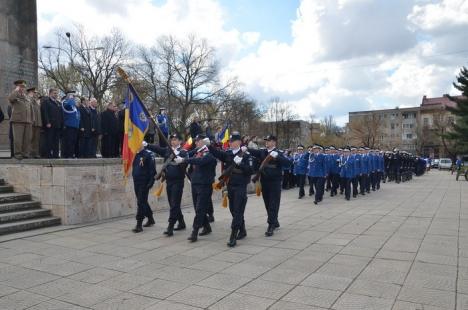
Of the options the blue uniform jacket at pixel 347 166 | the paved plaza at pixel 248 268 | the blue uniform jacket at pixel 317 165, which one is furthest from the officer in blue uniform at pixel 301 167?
the paved plaza at pixel 248 268

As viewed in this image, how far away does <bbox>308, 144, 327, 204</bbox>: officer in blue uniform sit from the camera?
13.8 metres

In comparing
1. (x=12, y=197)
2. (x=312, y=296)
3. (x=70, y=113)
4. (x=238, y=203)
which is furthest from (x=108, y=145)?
(x=312, y=296)

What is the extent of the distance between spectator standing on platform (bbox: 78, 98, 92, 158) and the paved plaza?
3.11 metres

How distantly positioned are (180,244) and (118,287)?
238 centimetres

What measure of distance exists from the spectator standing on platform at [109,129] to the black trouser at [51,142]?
149cm

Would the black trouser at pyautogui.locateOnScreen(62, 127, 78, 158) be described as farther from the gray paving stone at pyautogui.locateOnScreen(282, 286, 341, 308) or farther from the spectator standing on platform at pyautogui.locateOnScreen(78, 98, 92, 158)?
the gray paving stone at pyautogui.locateOnScreen(282, 286, 341, 308)

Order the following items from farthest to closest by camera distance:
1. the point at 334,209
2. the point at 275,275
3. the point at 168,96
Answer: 1. the point at 168,96
2. the point at 334,209
3. the point at 275,275

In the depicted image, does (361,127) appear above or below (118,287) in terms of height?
above

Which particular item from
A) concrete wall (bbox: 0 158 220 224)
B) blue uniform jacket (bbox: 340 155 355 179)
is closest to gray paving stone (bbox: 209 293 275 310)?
concrete wall (bbox: 0 158 220 224)

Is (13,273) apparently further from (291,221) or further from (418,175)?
(418,175)

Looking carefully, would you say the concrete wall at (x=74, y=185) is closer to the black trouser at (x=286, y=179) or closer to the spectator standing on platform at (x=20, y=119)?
the spectator standing on platform at (x=20, y=119)

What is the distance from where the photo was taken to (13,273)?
5.84 m

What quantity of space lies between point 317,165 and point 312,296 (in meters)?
9.50

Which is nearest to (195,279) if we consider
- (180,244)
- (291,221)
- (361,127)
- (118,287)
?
(118,287)
